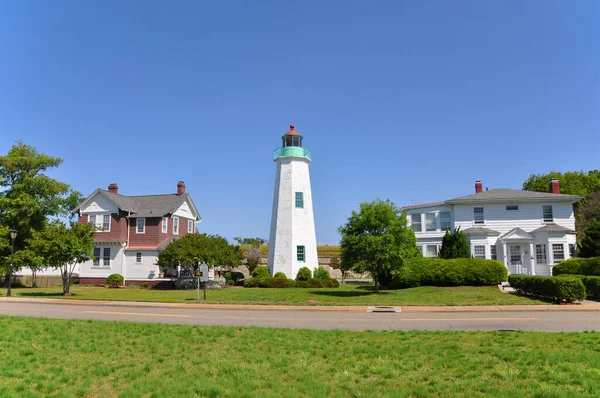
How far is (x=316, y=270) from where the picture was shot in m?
40.9

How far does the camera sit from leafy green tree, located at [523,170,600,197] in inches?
2314

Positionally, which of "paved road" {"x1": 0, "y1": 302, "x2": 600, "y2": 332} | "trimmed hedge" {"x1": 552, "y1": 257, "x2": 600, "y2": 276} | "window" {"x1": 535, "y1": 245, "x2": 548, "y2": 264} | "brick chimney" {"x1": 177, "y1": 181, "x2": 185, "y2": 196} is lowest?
"paved road" {"x1": 0, "y1": 302, "x2": 600, "y2": 332}

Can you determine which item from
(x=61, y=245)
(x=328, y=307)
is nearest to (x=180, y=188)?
(x=61, y=245)

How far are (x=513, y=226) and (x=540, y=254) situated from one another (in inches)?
117

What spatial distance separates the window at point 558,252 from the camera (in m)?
35.1

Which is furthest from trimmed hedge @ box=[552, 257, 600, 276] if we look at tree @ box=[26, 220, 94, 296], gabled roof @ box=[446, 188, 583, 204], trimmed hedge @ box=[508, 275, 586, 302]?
tree @ box=[26, 220, 94, 296]

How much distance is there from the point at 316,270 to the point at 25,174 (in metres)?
28.7

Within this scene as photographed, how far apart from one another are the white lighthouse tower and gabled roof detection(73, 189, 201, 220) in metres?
10.5

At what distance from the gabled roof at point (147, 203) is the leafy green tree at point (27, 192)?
8.68 ft

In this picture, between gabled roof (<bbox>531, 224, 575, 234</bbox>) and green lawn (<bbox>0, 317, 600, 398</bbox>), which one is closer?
green lawn (<bbox>0, 317, 600, 398</bbox>)

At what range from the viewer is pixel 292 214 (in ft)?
134

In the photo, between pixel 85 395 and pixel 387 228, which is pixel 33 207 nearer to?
pixel 387 228

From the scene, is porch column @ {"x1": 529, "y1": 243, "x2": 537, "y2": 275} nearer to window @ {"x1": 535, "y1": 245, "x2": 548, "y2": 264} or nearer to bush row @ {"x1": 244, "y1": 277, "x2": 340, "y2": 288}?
window @ {"x1": 535, "y1": 245, "x2": 548, "y2": 264}

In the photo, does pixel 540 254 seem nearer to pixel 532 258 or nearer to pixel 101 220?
pixel 532 258
